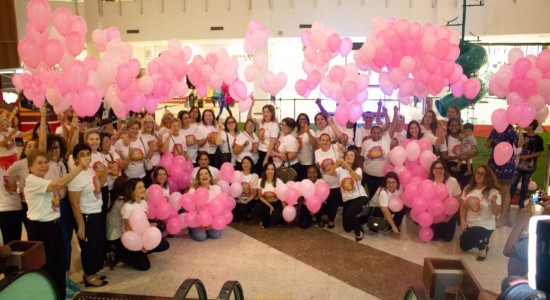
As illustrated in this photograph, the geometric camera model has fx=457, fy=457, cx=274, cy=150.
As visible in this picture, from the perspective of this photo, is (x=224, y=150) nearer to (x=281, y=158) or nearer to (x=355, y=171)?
(x=281, y=158)

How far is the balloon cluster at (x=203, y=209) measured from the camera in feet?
16.2

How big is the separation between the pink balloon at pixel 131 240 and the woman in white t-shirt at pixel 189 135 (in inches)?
66.6

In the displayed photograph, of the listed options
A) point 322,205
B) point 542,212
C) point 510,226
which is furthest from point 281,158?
point 542,212

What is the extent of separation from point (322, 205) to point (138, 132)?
2.36 metres

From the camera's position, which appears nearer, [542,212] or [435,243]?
[542,212]

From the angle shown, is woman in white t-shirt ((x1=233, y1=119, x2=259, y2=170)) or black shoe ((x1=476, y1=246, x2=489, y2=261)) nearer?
black shoe ((x1=476, y1=246, x2=489, y2=261))

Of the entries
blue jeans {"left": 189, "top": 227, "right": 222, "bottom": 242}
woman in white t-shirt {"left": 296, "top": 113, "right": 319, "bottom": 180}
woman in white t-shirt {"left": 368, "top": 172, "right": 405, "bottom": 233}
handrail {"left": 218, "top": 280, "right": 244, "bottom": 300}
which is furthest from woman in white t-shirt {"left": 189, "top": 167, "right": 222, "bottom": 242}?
handrail {"left": 218, "top": 280, "right": 244, "bottom": 300}

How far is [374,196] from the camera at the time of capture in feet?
17.4

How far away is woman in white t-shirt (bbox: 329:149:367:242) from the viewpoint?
5148mm

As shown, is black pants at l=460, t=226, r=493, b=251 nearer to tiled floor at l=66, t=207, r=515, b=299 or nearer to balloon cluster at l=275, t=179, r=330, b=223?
tiled floor at l=66, t=207, r=515, b=299

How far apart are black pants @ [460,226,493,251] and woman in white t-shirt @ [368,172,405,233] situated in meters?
0.76

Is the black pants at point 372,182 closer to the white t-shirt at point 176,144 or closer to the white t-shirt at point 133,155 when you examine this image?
the white t-shirt at point 176,144

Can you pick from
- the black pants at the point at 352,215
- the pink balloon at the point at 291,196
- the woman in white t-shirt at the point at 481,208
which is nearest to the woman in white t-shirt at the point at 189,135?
the pink balloon at the point at 291,196

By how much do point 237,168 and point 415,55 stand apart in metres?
2.58
